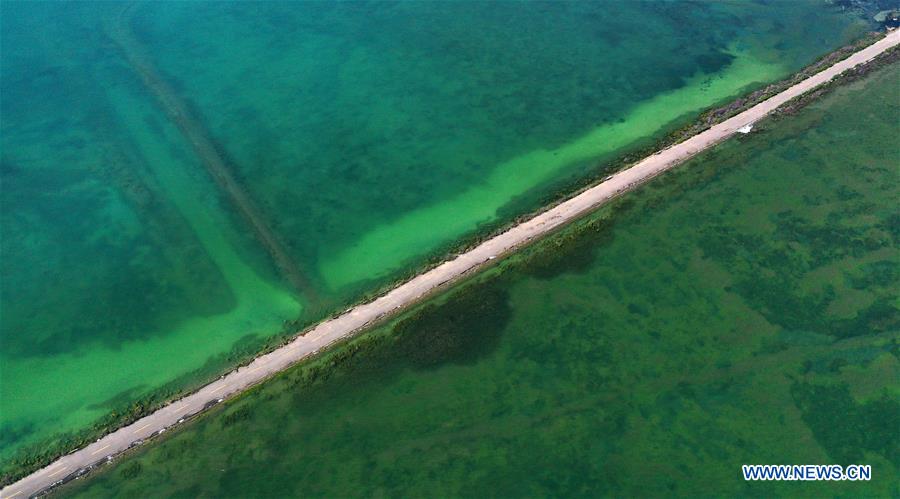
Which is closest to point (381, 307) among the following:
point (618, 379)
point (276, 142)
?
point (618, 379)

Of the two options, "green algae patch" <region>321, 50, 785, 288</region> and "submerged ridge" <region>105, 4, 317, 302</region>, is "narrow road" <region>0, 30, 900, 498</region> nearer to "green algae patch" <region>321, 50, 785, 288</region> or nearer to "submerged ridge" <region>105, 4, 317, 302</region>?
"green algae patch" <region>321, 50, 785, 288</region>

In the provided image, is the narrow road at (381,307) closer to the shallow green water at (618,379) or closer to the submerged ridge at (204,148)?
the shallow green water at (618,379)

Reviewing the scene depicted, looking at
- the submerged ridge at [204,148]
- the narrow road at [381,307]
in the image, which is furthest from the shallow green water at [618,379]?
the submerged ridge at [204,148]

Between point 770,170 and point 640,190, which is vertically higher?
point 640,190

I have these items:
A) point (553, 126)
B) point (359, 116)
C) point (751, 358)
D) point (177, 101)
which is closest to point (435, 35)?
point (359, 116)

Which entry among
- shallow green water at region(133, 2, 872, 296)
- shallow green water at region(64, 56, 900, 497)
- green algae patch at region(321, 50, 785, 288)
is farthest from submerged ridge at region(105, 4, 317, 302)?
shallow green water at region(64, 56, 900, 497)

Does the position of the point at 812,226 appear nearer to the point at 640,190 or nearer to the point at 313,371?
the point at 640,190
